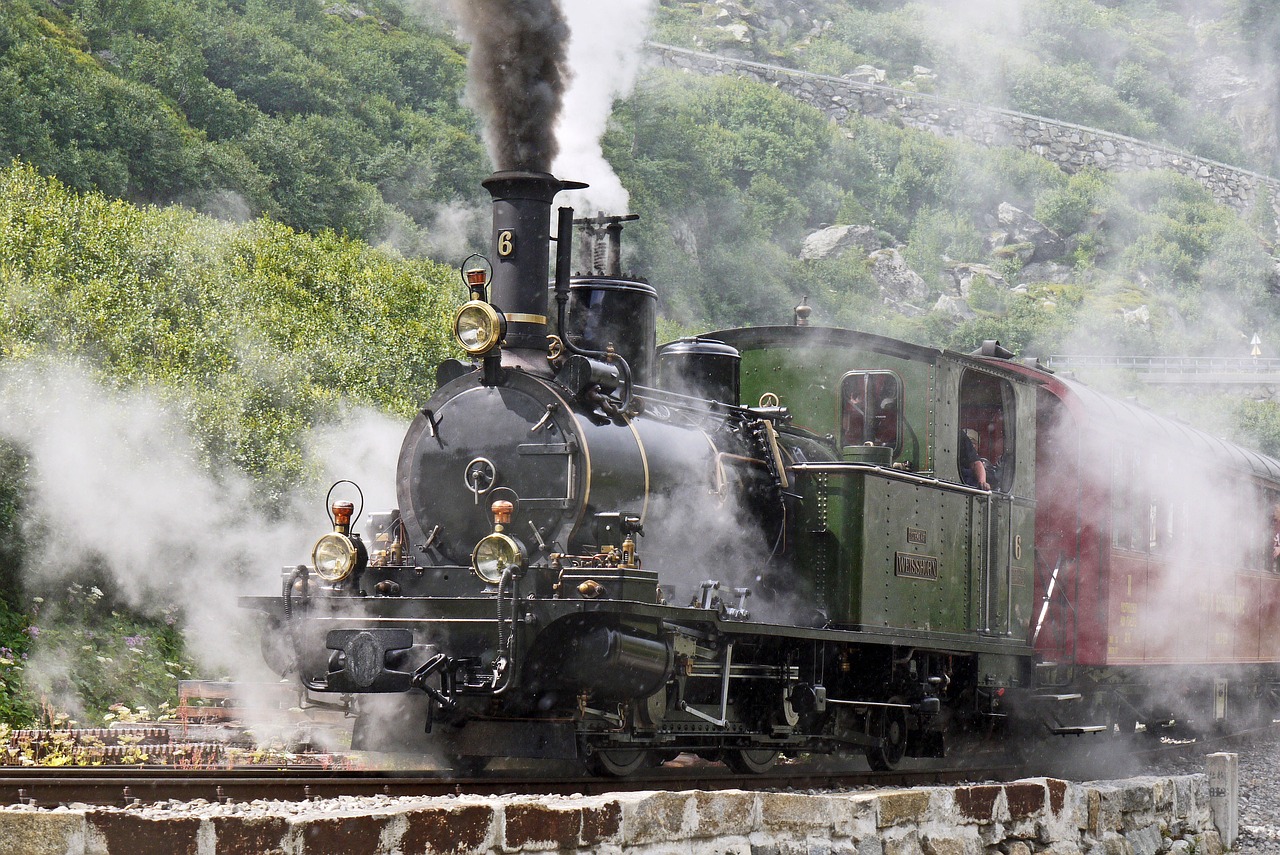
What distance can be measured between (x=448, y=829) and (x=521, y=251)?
384 centimetres

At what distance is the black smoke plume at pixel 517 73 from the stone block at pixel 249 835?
4895 mm

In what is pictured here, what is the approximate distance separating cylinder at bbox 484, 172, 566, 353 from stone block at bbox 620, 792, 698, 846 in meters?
3.09

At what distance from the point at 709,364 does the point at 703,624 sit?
2.21 metres

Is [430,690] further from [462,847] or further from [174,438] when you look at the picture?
[174,438]

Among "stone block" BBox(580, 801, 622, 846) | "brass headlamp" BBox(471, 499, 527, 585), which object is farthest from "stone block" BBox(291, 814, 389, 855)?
"brass headlamp" BBox(471, 499, 527, 585)

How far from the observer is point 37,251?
17.9m

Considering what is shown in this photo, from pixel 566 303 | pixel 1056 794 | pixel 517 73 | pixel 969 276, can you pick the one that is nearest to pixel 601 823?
pixel 1056 794

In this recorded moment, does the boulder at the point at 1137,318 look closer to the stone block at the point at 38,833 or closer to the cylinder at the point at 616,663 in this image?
the cylinder at the point at 616,663

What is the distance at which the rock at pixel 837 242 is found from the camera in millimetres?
78188

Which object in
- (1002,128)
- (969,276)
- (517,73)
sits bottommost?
(517,73)

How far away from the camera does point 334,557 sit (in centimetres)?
772

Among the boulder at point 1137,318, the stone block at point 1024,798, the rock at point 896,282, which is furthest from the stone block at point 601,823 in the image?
the boulder at point 1137,318

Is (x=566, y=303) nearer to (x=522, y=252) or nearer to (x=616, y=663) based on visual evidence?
(x=522, y=252)

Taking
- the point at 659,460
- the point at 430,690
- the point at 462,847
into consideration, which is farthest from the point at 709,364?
the point at 462,847
